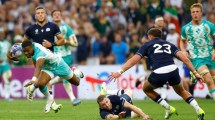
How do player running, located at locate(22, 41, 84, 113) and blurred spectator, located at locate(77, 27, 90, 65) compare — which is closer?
player running, located at locate(22, 41, 84, 113)

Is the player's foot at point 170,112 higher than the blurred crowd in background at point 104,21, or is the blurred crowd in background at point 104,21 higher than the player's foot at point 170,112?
the blurred crowd in background at point 104,21

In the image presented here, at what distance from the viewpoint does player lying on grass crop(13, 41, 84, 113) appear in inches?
677

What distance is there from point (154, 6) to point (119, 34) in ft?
6.03

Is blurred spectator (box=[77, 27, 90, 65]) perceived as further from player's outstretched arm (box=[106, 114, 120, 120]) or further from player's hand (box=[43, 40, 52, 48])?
player's outstretched arm (box=[106, 114, 120, 120])

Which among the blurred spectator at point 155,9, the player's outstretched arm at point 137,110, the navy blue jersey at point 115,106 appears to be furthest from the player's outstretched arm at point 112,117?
the blurred spectator at point 155,9

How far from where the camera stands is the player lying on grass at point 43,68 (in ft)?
56.4

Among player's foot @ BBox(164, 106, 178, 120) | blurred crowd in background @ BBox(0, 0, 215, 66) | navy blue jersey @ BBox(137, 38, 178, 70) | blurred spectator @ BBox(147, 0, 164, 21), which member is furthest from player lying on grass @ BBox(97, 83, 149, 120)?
blurred spectator @ BBox(147, 0, 164, 21)

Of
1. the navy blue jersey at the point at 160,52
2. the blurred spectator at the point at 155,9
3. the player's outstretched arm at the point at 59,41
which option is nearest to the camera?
the navy blue jersey at the point at 160,52

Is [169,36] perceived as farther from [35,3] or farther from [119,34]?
[35,3]

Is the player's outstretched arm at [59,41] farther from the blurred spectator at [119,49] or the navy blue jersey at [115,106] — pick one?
the blurred spectator at [119,49]

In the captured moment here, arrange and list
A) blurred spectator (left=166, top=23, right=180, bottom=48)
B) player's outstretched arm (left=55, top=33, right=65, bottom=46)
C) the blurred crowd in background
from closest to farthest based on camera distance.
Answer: player's outstretched arm (left=55, top=33, right=65, bottom=46), blurred spectator (left=166, top=23, right=180, bottom=48), the blurred crowd in background

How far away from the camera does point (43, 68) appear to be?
1822cm

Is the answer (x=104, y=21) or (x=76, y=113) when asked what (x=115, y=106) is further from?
(x=104, y=21)

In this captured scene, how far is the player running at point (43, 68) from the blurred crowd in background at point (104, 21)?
9252 millimetres
